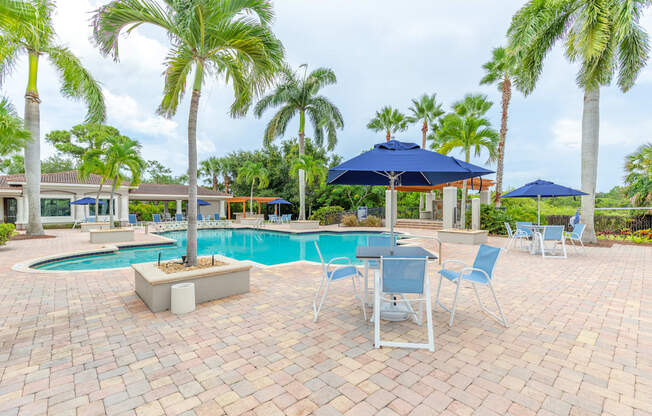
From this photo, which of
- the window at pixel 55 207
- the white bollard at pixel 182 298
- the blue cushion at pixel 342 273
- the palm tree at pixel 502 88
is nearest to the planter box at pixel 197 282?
the white bollard at pixel 182 298

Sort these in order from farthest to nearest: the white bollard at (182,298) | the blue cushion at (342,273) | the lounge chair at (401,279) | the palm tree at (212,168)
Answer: the palm tree at (212,168), the white bollard at (182,298), the blue cushion at (342,273), the lounge chair at (401,279)

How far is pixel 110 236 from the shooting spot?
12.3 m

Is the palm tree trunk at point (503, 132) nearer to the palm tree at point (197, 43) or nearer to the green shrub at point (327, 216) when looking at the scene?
the green shrub at point (327, 216)

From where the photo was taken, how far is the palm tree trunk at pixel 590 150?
10.4 meters

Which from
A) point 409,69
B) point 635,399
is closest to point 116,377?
point 635,399

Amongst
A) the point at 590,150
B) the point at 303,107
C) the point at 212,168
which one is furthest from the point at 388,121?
the point at 212,168

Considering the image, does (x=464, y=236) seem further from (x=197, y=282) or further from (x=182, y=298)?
(x=182, y=298)

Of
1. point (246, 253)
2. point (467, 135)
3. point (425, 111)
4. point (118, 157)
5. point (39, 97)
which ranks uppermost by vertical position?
point (425, 111)

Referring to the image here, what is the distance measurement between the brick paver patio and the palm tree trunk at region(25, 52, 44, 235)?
1125 cm

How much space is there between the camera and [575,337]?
3230 mm

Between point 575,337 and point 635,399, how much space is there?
1.13 meters

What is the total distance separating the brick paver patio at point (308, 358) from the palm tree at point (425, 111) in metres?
19.4

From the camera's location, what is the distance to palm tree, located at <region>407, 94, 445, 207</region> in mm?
22280

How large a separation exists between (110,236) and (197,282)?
10.7 meters
